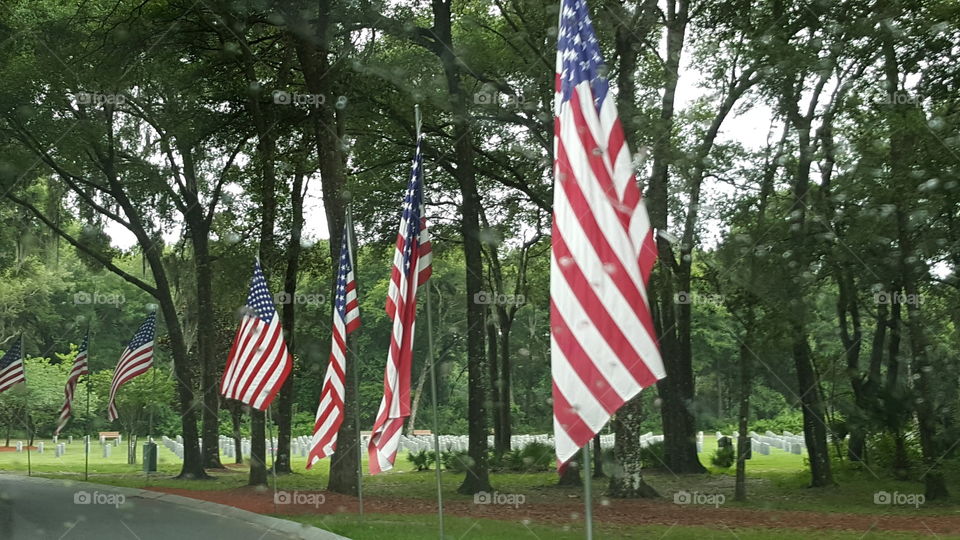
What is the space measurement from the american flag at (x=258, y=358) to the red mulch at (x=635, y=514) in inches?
87.2

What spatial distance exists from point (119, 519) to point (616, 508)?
8866 millimetres

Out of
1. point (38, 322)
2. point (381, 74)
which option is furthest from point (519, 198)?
point (38, 322)

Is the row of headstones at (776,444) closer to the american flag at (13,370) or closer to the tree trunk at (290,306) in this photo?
the tree trunk at (290,306)

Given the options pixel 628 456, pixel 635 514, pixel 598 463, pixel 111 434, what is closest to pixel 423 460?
pixel 598 463

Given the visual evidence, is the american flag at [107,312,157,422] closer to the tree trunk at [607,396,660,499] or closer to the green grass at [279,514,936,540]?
the green grass at [279,514,936,540]

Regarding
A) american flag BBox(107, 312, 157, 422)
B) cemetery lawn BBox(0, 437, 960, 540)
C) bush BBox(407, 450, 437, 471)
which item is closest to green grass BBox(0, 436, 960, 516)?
cemetery lawn BBox(0, 437, 960, 540)

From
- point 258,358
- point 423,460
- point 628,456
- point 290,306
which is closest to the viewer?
point 258,358

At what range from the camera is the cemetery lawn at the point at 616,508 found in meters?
14.8

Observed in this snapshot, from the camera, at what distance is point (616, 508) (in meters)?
18.7

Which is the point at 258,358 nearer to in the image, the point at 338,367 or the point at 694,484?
the point at 338,367

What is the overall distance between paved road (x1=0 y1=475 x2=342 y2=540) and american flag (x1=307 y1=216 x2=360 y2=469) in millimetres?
1422

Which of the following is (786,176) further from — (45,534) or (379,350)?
(379,350)

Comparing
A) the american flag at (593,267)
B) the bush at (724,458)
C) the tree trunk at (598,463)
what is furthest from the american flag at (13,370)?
the american flag at (593,267)

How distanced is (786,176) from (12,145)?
2260 centimetres
